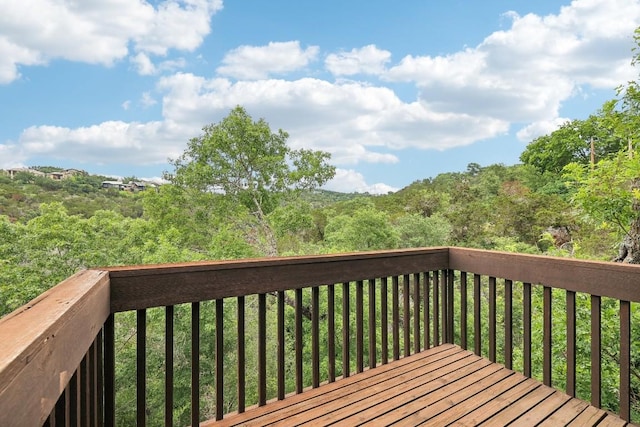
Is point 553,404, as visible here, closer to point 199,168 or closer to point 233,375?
point 233,375

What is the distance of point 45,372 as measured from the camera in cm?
62

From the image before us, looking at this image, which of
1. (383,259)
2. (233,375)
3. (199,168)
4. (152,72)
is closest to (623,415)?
(383,259)

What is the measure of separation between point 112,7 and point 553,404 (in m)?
10.2

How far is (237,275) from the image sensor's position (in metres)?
1.64

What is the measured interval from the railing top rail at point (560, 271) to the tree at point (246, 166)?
7186 millimetres

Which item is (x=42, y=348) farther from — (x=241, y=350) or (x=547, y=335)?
(x=547, y=335)

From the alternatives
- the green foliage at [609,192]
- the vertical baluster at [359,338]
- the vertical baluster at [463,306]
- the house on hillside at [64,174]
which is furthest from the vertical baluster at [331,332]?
the house on hillside at [64,174]

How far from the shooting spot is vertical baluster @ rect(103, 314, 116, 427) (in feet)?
4.53

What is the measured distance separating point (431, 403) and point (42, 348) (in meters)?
1.64

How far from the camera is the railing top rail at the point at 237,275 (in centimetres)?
139

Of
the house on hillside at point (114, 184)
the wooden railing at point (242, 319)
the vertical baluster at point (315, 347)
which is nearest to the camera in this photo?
the wooden railing at point (242, 319)

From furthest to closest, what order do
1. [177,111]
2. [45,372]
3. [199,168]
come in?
[177,111] < [199,168] < [45,372]

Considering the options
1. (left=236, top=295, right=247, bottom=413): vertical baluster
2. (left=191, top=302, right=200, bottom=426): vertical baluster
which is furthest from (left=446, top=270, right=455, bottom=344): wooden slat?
(left=191, top=302, right=200, bottom=426): vertical baluster

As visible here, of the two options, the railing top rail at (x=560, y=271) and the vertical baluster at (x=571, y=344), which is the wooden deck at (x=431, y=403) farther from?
the railing top rail at (x=560, y=271)
